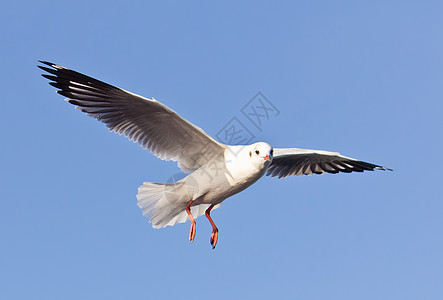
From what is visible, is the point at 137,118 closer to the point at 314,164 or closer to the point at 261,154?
the point at 261,154

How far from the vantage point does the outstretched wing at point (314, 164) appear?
372 inches

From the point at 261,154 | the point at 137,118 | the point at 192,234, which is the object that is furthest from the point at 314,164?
the point at 137,118

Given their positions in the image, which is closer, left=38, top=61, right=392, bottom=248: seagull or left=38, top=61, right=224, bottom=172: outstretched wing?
left=38, top=61, right=392, bottom=248: seagull

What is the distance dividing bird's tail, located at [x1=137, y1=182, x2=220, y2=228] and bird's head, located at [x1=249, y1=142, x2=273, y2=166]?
104cm

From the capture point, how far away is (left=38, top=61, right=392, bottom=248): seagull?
7.60m

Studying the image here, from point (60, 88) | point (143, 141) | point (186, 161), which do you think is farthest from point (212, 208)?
point (60, 88)

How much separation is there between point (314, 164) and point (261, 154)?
278 centimetres

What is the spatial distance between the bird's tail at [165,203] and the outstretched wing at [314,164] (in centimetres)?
→ 151

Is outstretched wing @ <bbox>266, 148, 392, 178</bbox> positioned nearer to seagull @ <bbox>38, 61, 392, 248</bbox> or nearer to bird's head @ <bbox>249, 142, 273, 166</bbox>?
seagull @ <bbox>38, 61, 392, 248</bbox>

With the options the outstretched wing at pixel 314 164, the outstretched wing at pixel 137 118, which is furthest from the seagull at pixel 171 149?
the outstretched wing at pixel 314 164

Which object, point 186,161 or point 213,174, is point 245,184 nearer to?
point 213,174

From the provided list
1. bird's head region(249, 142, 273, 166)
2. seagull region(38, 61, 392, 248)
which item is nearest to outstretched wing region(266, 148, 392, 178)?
seagull region(38, 61, 392, 248)

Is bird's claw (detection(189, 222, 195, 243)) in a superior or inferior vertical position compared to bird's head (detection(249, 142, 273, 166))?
inferior

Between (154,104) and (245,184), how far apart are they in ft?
4.87
